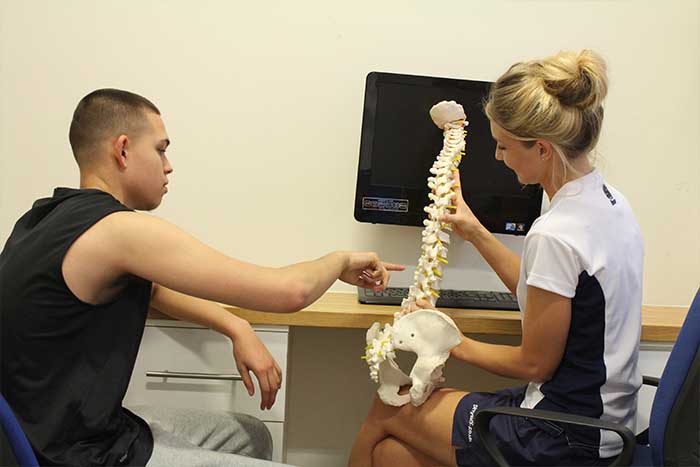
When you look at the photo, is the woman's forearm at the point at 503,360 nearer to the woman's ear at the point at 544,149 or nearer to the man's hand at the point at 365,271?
the man's hand at the point at 365,271

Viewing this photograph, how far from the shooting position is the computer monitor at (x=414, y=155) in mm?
2131

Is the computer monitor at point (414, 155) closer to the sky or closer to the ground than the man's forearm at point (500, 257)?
closer to the sky

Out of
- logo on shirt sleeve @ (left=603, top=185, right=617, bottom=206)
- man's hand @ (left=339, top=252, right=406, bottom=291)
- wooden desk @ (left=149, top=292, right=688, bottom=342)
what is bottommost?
wooden desk @ (left=149, top=292, right=688, bottom=342)

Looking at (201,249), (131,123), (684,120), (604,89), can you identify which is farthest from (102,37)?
(684,120)

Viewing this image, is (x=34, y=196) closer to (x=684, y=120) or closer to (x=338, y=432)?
(x=338, y=432)

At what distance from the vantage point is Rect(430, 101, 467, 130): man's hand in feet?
6.28

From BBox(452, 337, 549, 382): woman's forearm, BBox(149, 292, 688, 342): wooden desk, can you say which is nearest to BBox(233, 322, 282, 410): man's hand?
BBox(149, 292, 688, 342): wooden desk

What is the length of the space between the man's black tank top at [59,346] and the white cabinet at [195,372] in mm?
453

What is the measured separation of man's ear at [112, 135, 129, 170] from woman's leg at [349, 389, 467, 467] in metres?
0.88

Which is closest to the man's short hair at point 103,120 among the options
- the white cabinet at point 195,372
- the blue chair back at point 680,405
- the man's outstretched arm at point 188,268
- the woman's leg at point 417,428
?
the man's outstretched arm at point 188,268

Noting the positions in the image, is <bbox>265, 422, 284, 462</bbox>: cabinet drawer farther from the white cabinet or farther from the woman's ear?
the woman's ear

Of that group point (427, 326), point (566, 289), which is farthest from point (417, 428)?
point (566, 289)

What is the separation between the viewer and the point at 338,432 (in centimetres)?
243

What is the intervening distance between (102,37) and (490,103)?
4.25ft
